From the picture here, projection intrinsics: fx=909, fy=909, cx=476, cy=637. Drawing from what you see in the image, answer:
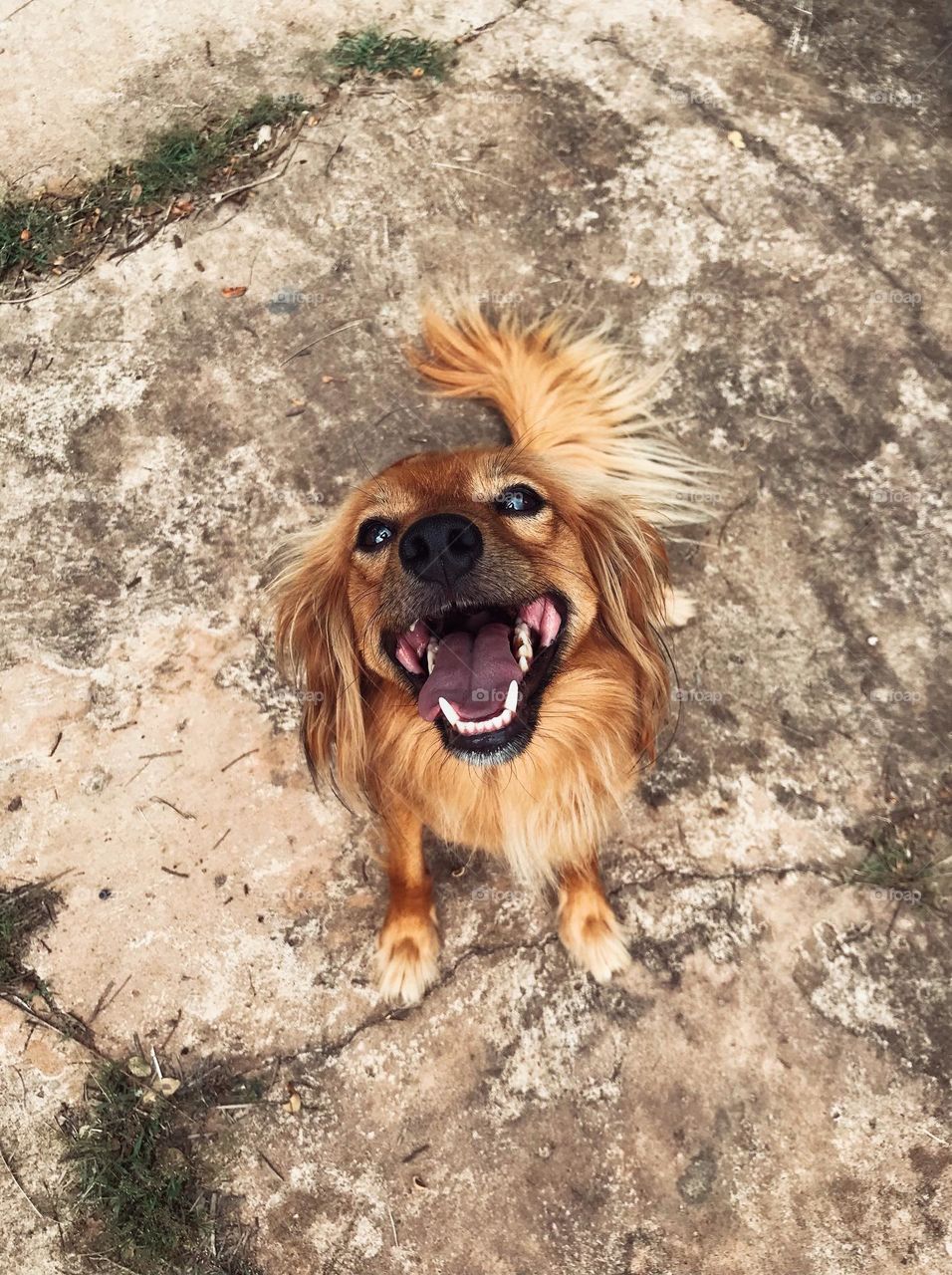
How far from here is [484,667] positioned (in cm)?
245

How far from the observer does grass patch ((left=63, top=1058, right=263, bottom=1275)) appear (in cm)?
281

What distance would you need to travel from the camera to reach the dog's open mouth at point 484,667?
2.40 metres

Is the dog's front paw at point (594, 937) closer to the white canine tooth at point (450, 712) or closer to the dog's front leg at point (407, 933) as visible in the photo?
the dog's front leg at point (407, 933)

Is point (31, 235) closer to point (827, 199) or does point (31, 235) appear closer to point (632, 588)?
point (632, 588)

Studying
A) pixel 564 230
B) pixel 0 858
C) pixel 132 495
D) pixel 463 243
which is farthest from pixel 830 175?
pixel 0 858

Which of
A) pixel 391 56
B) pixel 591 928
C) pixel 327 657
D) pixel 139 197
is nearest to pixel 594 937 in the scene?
pixel 591 928

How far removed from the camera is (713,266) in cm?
393

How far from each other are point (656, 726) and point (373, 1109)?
5.02ft

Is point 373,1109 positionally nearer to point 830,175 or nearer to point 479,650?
point 479,650

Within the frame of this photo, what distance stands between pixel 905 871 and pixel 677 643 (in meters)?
1.09

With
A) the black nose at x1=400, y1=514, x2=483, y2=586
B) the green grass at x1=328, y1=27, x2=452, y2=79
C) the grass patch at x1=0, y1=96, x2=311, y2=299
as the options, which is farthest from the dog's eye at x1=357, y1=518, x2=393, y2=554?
the green grass at x1=328, y1=27, x2=452, y2=79

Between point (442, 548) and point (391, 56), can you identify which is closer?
→ point (442, 548)

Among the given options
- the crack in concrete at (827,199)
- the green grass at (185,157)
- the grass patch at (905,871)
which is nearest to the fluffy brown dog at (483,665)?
the grass patch at (905,871)

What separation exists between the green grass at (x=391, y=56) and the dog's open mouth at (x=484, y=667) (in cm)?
322
